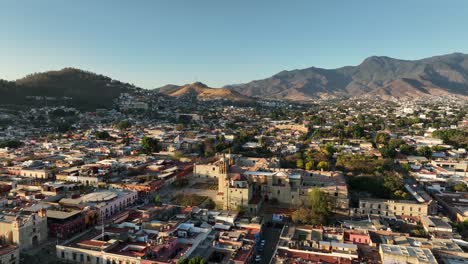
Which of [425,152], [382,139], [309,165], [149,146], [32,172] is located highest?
[149,146]

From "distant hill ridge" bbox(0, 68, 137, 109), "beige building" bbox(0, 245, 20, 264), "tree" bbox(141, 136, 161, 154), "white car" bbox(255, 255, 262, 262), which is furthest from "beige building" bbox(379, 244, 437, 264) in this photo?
"distant hill ridge" bbox(0, 68, 137, 109)

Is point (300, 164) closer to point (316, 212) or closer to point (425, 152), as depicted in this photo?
point (316, 212)

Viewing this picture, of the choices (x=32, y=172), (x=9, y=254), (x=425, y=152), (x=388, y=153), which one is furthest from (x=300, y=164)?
(x=9, y=254)

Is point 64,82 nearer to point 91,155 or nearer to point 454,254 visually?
point 91,155

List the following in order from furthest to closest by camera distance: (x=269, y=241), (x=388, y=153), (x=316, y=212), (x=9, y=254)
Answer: (x=388, y=153) → (x=316, y=212) → (x=269, y=241) → (x=9, y=254)

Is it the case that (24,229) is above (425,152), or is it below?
below

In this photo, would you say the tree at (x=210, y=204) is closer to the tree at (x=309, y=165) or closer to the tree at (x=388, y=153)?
the tree at (x=309, y=165)
